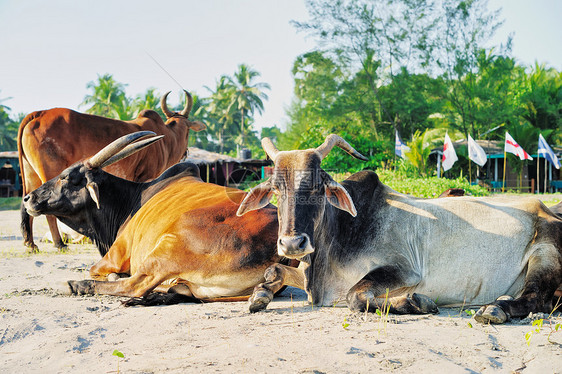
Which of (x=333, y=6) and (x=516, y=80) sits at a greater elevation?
(x=333, y=6)

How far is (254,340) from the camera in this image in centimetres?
311

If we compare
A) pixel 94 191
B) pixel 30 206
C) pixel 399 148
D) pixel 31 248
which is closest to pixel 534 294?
pixel 94 191

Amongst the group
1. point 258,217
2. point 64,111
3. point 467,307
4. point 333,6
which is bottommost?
point 467,307

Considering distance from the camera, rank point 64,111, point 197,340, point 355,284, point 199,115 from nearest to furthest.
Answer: point 197,340, point 355,284, point 64,111, point 199,115

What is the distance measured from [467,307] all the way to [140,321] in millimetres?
2489

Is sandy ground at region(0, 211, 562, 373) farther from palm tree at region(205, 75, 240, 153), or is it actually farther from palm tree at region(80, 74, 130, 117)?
palm tree at region(205, 75, 240, 153)

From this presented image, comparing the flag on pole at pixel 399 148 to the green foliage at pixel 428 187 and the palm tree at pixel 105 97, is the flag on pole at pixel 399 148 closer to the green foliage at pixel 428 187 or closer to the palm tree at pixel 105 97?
the green foliage at pixel 428 187

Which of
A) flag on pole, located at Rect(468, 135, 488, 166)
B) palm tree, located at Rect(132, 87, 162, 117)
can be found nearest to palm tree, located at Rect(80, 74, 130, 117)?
palm tree, located at Rect(132, 87, 162, 117)

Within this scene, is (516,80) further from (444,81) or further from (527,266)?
(527,266)

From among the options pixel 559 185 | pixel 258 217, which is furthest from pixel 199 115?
pixel 258 217

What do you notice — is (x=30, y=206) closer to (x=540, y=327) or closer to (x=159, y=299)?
(x=159, y=299)

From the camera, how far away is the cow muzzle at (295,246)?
135 inches

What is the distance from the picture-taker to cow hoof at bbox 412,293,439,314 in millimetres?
3756

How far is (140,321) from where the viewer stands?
3.66 meters
